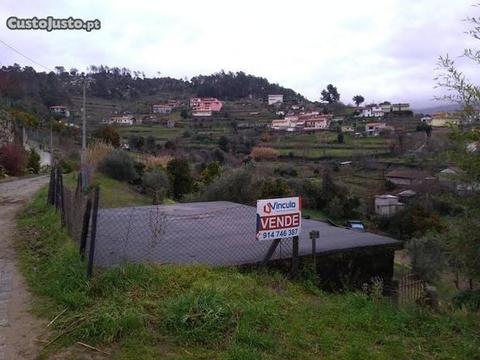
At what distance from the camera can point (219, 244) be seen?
8.19 meters

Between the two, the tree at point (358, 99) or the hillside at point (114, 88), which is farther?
the tree at point (358, 99)

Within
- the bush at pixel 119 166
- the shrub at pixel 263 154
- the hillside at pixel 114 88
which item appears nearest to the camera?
the bush at pixel 119 166

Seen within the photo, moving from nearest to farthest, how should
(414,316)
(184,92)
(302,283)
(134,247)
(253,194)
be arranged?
(414,316) < (302,283) < (134,247) < (253,194) < (184,92)

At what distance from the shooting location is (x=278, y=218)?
610 centimetres

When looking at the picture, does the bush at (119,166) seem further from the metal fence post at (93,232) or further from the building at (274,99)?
the building at (274,99)

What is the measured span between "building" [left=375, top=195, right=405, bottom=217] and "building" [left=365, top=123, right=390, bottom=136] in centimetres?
2861

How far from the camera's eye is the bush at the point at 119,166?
27.8 m

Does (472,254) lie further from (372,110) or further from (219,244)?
(372,110)

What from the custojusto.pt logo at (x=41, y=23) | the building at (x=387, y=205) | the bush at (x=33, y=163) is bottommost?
the building at (x=387, y=205)

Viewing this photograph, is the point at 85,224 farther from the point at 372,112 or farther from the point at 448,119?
the point at 372,112

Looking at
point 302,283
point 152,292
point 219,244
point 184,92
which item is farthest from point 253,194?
point 184,92

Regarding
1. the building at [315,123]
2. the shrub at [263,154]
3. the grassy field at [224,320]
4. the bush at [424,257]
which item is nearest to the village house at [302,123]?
the building at [315,123]

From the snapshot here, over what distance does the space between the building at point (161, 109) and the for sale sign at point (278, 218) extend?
74711mm

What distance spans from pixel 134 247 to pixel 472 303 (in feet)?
15.8
